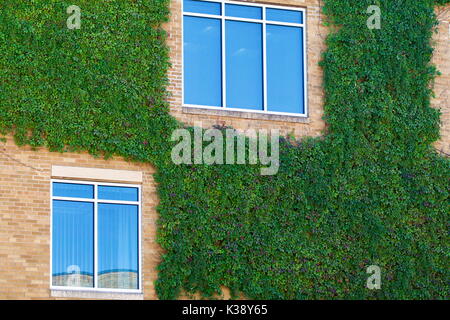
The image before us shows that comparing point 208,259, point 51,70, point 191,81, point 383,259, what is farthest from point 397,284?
point 51,70

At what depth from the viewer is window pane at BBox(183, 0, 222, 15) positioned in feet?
87.5

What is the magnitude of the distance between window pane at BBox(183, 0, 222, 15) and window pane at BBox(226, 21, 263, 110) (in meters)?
0.37

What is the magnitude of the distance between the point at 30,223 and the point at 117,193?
194cm

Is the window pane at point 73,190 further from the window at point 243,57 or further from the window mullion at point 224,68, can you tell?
the window mullion at point 224,68

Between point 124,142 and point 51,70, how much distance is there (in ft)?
6.51

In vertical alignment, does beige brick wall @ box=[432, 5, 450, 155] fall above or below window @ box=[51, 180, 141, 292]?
above

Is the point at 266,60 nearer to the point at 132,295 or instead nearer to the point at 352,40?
the point at 352,40

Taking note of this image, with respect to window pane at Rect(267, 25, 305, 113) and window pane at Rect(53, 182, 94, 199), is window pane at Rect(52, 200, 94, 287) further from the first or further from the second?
window pane at Rect(267, 25, 305, 113)

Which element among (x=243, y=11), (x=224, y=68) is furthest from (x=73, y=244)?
(x=243, y=11)

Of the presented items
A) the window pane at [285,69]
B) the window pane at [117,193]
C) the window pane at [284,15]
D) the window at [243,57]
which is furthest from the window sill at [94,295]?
the window pane at [284,15]

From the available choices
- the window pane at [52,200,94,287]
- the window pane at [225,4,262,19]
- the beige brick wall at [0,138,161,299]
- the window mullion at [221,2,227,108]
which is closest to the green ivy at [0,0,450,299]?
the beige brick wall at [0,138,161,299]

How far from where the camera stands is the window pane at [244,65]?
26.6 m

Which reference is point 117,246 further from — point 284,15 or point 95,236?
point 284,15

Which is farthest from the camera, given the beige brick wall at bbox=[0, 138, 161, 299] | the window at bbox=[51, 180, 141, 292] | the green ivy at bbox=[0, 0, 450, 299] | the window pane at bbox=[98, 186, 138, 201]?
the window pane at bbox=[98, 186, 138, 201]
